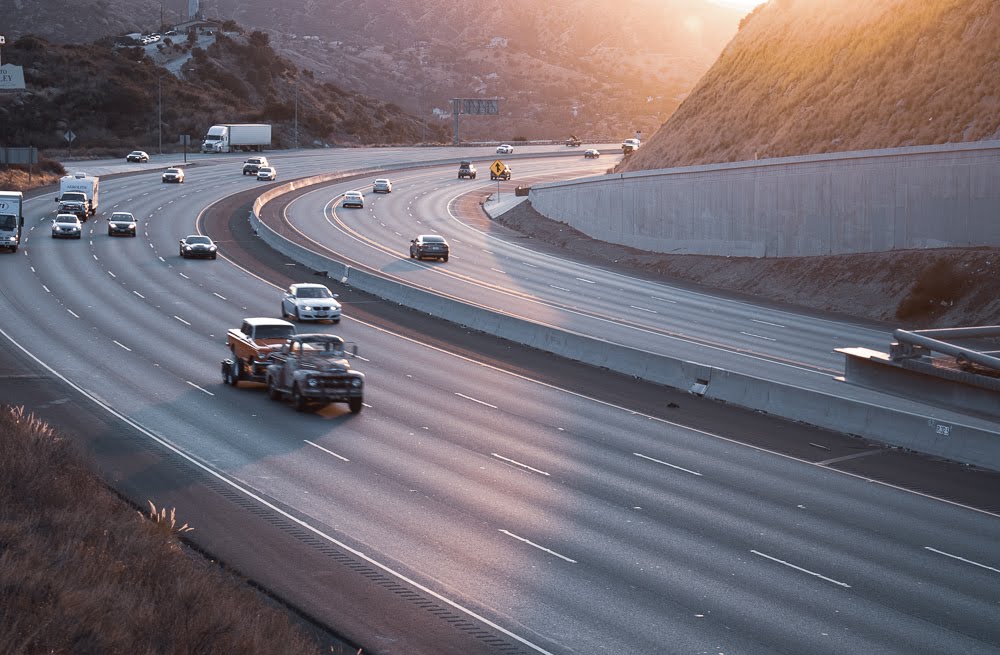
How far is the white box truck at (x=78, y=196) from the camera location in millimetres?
70812

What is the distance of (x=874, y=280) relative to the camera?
4856cm

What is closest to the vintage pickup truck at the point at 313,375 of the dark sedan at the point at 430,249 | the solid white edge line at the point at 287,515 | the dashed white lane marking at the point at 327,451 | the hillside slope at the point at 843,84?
the dashed white lane marking at the point at 327,451

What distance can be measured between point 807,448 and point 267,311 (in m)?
23.5

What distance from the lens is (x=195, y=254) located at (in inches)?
2261

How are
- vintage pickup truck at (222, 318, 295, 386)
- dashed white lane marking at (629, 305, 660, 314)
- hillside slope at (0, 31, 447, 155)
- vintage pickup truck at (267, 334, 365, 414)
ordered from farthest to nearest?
hillside slope at (0, 31, 447, 155)
dashed white lane marking at (629, 305, 660, 314)
vintage pickup truck at (222, 318, 295, 386)
vintage pickup truck at (267, 334, 365, 414)

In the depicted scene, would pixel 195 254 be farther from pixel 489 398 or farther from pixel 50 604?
pixel 50 604

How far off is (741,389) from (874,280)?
68.6ft

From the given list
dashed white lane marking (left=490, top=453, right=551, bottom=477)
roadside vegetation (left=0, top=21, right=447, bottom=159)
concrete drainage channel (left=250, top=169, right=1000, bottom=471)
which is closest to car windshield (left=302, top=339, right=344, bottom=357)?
dashed white lane marking (left=490, top=453, right=551, bottom=477)

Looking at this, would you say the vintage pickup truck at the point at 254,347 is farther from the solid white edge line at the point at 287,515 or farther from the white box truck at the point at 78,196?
the white box truck at the point at 78,196

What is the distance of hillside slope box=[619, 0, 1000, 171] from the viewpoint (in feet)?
186

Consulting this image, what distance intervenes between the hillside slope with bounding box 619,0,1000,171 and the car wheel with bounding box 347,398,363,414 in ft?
114

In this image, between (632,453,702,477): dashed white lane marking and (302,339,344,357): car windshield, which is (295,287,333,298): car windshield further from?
(632,453,702,477): dashed white lane marking

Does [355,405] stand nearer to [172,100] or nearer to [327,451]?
[327,451]

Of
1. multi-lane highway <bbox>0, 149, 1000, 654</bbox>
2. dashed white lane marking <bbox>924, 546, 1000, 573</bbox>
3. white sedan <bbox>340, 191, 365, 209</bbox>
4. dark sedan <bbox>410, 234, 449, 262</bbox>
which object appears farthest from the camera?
white sedan <bbox>340, 191, 365, 209</bbox>
